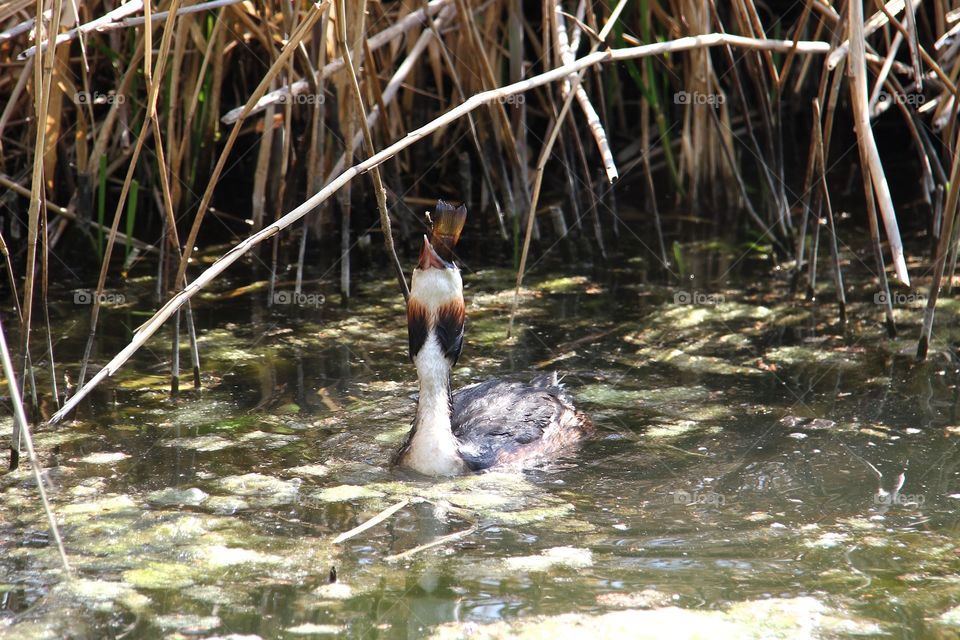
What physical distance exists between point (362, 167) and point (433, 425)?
109 cm

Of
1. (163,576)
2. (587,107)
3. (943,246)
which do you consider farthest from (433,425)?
(943,246)

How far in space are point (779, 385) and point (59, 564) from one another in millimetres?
3189

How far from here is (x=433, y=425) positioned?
13.6 feet

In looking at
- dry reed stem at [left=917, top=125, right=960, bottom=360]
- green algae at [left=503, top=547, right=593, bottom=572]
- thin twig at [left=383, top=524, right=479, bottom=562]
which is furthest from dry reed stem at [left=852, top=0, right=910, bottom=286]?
thin twig at [left=383, top=524, right=479, bottom=562]

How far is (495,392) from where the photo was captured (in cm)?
488

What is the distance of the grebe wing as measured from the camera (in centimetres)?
442

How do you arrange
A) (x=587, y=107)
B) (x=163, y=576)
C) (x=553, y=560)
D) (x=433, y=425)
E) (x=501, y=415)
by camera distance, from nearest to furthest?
(x=163, y=576) < (x=553, y=560) < (x=433, y=425) < (x=501, y=415) < (x=587, y=107)

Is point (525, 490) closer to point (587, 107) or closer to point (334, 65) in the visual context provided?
point (587, 107)

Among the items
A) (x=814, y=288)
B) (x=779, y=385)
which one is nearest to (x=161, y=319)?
(x=779, y=385)

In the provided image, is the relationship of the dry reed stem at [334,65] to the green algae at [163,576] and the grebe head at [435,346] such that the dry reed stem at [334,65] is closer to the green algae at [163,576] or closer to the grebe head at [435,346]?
the grebe head at [435,346]

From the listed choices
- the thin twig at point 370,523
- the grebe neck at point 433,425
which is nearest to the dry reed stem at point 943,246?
the grebe neck at point 433,425

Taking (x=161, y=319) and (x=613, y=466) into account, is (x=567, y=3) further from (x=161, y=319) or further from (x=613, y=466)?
(x=161, y=319)

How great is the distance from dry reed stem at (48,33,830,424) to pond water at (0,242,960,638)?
509mm

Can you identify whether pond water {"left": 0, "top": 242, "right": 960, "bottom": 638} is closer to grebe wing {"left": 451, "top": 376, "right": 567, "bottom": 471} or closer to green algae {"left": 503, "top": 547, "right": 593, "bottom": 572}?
green algae {"left": 503, "top": 547, "right": 593, "bottom": 572}
